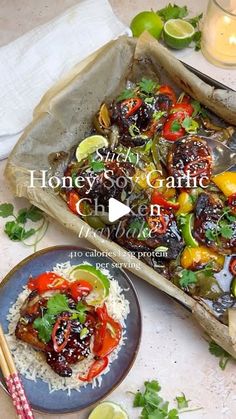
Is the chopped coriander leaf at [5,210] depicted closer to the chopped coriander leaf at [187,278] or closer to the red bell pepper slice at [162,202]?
the red bell pepper slice at [162,202]

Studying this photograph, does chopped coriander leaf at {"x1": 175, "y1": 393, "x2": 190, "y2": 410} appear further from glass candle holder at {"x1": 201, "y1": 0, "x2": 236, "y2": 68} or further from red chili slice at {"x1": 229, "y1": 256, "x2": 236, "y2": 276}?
glass candle holder at {"x1": 201, "y1": 0, "x2": 236, "y2": 68}

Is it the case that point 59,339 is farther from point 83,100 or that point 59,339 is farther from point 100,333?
point 83,100

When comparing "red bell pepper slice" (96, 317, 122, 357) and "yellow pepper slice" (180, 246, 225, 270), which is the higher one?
"yellow pepper slice" (180, 246, 225, 270)

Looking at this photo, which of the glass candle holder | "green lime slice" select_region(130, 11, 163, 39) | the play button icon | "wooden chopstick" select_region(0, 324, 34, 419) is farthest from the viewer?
"green lime slice" select_region(130, 11, 163, 39)

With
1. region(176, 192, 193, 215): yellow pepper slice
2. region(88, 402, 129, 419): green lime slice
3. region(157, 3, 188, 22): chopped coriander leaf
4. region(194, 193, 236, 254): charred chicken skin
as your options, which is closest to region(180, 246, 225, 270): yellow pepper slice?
region(194, 193, 236, 254): charred chicken skin

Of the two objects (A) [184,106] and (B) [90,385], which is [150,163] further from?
(B) [90,385]

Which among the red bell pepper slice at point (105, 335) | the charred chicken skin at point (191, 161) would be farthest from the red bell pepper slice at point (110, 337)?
the charred chicken skin at point (191, 161)

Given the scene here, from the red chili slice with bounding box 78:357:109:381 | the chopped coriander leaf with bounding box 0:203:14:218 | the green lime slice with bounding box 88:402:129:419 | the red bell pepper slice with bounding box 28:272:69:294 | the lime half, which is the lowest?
the green lime slice with bounding box 88:402:129:419
